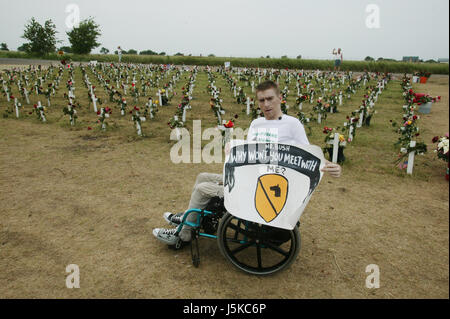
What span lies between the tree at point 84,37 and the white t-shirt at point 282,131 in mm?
44371

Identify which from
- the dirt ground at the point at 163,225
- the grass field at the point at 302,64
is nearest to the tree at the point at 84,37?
the grass field at the point at 302,64

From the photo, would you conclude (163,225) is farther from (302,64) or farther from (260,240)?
(302,64)

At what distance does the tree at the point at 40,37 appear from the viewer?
103 ft

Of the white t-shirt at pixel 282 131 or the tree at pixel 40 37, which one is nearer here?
the white t-shirt at pixel 282 131

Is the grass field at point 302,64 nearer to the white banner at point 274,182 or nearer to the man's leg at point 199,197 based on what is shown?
the man's leg at point 199,197

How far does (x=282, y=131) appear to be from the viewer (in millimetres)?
2994

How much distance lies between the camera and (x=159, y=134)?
7.97 m

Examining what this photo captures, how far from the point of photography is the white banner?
7.80 feet

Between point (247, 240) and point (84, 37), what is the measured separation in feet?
148
